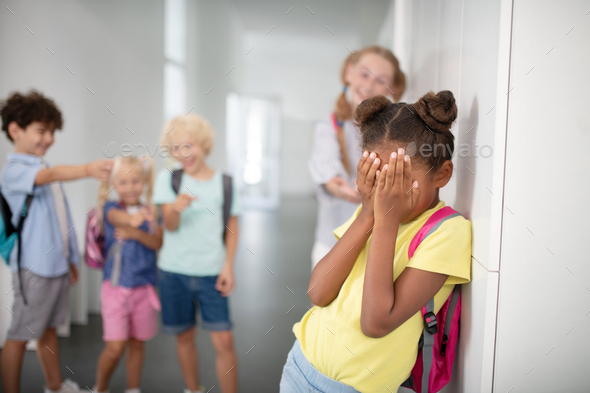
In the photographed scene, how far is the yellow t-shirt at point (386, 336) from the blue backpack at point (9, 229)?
1.06 m

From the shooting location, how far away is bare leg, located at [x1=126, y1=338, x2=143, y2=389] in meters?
1.32

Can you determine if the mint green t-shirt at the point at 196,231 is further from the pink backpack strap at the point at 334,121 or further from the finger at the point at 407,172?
the finger at the point at 407,172

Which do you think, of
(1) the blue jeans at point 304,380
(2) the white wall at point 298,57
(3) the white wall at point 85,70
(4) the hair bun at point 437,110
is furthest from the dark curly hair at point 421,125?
(2) the white wall at point 298,57

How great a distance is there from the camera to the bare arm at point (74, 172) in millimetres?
1114

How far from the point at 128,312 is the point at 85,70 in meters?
1.42

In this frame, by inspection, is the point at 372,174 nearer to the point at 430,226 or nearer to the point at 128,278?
the point at 430,226

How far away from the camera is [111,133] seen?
89.9 inches

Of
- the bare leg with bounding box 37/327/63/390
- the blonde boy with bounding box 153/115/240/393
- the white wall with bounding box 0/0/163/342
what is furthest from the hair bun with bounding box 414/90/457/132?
the white wall with bounding box 0/0/163/342

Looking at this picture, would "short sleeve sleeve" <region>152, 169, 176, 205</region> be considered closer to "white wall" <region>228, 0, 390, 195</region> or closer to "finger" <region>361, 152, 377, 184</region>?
"finger" <region>361, 152, 377, 184</region>

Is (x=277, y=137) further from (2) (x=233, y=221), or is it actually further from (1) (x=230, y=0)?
(2) (x=233, y=221)

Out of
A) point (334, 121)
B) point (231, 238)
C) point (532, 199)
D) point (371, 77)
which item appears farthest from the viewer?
point (231, 238)

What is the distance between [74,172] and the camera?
3.83 ft

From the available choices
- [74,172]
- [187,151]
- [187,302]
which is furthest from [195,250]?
[74,172]

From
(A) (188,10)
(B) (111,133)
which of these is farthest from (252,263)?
(A) (188,10)
